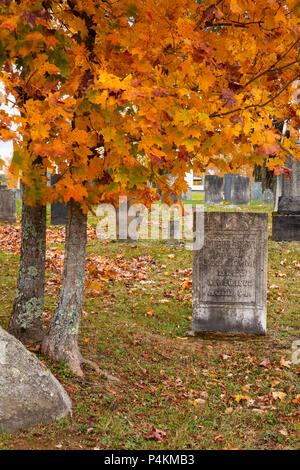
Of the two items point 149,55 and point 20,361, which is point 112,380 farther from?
point 149,55

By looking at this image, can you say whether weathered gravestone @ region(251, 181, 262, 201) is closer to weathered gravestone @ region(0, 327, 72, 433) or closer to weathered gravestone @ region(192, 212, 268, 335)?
weathered gravestone @ region(192, 212, 268, 335)

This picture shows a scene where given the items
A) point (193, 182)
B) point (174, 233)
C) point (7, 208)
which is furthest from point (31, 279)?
point (193, 182)

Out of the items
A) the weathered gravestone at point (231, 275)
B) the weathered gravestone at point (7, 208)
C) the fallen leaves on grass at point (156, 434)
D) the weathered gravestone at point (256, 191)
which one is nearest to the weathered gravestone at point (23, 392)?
the fallen leaves on grass at point (156, 434)

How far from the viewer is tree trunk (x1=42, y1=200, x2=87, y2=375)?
5355 millimetres

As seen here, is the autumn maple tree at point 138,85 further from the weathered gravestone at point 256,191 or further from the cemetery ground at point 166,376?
the weathered gravestone at point 256,191

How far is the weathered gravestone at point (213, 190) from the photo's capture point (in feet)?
67.9

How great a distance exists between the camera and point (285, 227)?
40.9ft

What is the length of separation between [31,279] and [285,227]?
329 inches

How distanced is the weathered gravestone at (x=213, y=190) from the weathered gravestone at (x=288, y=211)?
318 inches

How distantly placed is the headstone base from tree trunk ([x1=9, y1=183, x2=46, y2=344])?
7.99 m

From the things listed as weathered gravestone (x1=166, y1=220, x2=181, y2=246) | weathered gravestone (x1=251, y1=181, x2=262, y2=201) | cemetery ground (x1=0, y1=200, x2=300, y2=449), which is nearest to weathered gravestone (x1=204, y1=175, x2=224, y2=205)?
weathered gravestone (x1=251, y1=181, x2=262, y2=201)

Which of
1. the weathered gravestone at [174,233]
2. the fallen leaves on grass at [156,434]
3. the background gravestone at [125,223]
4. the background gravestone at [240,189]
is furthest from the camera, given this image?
the background gravestone at [240,189]

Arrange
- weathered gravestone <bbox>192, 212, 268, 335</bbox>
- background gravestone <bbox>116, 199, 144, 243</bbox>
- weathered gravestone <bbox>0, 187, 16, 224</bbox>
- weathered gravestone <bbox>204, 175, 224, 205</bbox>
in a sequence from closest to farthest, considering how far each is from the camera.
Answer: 1. weathered gravestone <bbox>192, 212, 268, 335</bbox>
2. background gravestone <bbox>116, 199, 144, 243</bbox>
3. weathered gravestone <bbox>0, 187, 16, 224</bbox>
4. weathered gravestone <bbox>204, 175, 224, 205</bbox>

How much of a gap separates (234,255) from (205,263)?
1.50ft
